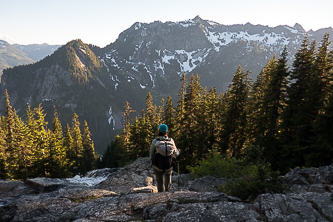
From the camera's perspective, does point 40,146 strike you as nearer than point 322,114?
No

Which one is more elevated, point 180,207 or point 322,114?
point 322,114

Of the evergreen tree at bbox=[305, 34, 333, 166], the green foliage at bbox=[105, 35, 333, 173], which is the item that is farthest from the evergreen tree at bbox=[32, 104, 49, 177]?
the evergreen tree at bbox=[305, 34, 333, 166]

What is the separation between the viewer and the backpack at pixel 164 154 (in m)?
6.80

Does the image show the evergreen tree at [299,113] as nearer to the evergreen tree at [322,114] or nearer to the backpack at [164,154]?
the evergreen tree at [322,114]

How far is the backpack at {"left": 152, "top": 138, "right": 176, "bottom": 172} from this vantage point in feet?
22.3

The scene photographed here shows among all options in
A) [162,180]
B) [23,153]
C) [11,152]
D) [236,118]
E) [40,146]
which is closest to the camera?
[162,180]

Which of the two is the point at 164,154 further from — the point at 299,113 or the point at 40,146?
the point at 40,146

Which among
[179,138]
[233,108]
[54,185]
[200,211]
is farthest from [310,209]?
[179,138]

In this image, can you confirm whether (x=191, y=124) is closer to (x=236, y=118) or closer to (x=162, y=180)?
(x=236, y=118)

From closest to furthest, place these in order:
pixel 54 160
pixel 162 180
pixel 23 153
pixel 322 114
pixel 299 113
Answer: pixel 162 180, pixel 322 114, pixel 299 113, pixel 23 153, pixel 54 160

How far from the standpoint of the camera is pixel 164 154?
269 inches

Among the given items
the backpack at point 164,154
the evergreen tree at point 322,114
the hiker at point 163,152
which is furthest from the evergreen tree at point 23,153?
the evergreen tree at point 322,114

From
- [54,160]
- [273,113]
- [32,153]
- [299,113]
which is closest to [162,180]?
[299,113]

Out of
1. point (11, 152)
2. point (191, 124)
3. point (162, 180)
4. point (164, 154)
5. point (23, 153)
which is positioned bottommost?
point (11, 152)
